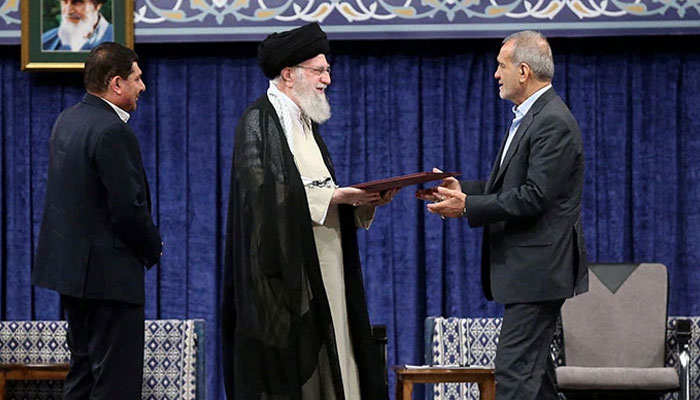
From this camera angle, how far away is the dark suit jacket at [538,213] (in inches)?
153

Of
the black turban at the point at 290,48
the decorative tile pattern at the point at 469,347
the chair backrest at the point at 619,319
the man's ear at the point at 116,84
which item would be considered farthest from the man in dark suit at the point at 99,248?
the chair backrest at the point at 619,319

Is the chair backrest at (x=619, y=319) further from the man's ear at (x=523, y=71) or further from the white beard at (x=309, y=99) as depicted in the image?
the white beard at (x=309, y=99)

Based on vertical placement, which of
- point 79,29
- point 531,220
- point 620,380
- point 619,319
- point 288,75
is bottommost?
point 620,380

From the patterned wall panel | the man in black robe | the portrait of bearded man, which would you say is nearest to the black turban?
the man in black robe

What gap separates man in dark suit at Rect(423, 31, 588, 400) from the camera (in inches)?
153

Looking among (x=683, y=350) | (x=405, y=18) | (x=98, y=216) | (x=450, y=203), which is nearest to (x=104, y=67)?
(x=98, y=216)

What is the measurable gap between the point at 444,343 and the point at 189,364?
52.0 inches

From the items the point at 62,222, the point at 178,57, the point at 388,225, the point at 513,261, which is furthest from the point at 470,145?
the point at 62,222

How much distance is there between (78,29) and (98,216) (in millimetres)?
2281

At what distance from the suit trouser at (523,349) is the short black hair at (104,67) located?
1.75m

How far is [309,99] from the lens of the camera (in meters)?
3.76

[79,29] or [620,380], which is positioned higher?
[79,29]

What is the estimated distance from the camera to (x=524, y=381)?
12.6 feet

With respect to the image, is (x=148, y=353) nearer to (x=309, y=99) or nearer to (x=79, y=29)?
(x=79, y=29)
